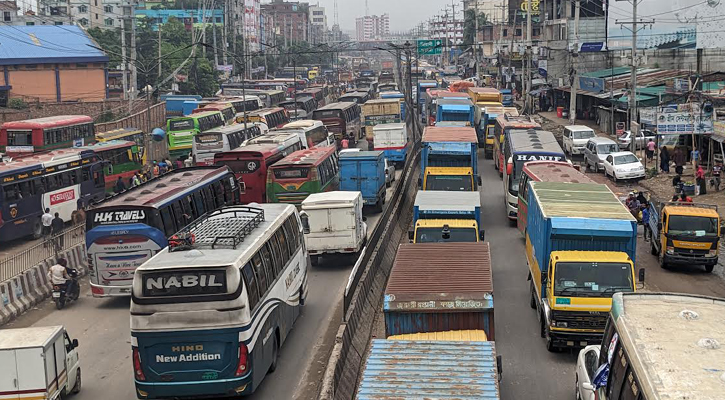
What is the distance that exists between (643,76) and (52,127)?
117ft

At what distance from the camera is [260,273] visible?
14953 millimetres

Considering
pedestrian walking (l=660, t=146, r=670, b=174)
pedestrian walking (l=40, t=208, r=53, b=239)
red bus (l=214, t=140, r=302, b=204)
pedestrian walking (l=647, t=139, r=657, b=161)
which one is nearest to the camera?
pedestrian walking (l=40, t=208, r=53, b=239)

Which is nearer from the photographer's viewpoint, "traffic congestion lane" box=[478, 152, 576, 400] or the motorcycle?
"traffic congestion lane" box=[478, 152, 576, 400]

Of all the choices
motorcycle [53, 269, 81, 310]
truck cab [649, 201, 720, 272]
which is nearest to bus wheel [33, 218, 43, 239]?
motorcycle [53, 269, 81, 310]

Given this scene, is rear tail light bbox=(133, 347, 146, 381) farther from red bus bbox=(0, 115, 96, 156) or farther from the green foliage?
the green foliage

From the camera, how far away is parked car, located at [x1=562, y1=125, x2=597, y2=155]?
4709 centimetres

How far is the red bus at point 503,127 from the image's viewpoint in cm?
4041

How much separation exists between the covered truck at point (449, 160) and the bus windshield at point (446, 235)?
6791 mm

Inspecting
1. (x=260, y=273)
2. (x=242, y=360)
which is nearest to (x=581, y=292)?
(x=260, y=273)

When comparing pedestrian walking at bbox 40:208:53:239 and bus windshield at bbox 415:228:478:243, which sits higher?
bus windshield at bbox 415:228:478:243

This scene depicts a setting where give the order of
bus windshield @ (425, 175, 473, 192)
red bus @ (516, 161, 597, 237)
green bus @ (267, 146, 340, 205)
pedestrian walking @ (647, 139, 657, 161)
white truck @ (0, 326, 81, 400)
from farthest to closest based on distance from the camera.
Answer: pedestrian walking @ (647, 139, 657, 161) → bus windshield @ (425, 175, 473, 192) → green bus @ (267, 146, 340, 205) → red bus @ (516, 161, 597, 237) → white truck @ (0, 326, 81, 400)

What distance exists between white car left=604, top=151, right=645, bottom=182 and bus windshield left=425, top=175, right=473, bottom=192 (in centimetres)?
1276

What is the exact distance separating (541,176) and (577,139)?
23279 millimetres

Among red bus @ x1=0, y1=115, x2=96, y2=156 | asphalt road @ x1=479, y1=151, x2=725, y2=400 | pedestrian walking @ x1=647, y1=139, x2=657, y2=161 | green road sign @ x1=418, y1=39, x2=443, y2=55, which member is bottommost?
asphalt road @ x1=479, y1=151, x2=725, y2=400
